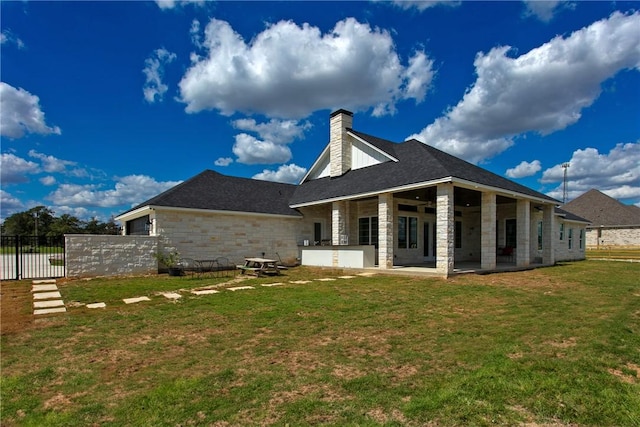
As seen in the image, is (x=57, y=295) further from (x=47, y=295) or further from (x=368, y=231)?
(x=368, y=231)

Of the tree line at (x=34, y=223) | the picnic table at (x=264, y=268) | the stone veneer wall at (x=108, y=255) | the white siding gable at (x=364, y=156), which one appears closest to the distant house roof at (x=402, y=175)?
the white siding gable at (x=364, y=156)

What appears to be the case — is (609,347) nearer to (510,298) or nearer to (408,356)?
(408,356)

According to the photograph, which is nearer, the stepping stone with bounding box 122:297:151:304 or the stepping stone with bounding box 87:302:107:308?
the stepping stone with bounding box 87:302:107:308

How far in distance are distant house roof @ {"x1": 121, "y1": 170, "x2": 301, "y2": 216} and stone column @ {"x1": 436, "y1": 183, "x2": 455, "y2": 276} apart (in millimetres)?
8935

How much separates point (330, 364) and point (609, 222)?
48421 millimetres

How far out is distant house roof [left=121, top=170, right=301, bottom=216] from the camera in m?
16.2

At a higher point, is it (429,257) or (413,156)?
(413,156)

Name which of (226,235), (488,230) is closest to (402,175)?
(488,230)

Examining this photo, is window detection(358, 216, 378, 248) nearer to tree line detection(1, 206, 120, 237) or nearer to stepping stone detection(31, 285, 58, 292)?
stepping stone detection(31, 285, 58, 292)

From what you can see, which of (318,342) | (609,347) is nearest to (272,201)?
(318,342)

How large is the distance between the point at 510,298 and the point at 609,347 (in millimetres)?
3969

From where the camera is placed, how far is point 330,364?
4.34 metres

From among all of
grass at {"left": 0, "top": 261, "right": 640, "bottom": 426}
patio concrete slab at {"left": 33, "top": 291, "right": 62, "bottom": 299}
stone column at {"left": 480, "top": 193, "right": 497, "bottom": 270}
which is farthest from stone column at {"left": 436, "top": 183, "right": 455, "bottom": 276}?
patio concrete slab at {"left": 33, "top": 291, "right": 62, "bottom": 299}

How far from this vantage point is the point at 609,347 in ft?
15.4
